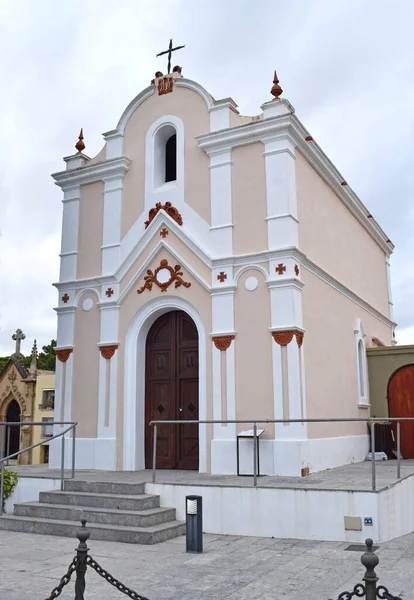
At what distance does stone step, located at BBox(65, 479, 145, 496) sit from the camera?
10.3 metres

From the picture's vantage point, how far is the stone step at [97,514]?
935cm

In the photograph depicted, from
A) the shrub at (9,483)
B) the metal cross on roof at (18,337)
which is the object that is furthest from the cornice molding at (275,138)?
the metal cross on roof at (18,337)

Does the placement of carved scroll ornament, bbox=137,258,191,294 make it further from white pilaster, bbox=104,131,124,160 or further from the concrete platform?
the concrete platform

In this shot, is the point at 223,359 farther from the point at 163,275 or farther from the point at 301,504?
the point at 301,504

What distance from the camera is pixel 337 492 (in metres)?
9.05

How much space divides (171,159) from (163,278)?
312cm

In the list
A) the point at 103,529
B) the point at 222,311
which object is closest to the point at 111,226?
the point at 222,311

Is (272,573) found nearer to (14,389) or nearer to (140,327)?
(140,327)

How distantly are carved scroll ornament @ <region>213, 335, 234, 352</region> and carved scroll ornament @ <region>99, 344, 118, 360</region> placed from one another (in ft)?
8.10

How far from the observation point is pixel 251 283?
41.3ft

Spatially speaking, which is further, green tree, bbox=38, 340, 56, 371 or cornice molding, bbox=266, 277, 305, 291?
green tree, bbox=38, 340, 56, 371

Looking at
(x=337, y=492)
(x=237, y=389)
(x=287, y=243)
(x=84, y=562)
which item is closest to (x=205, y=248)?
(x=287, y=243)

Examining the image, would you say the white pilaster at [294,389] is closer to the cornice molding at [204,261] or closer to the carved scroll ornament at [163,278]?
the cornice molding at [204,261]

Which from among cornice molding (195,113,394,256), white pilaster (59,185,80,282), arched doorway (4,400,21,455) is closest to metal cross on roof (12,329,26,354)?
arched doorway (4,400,21,455)
